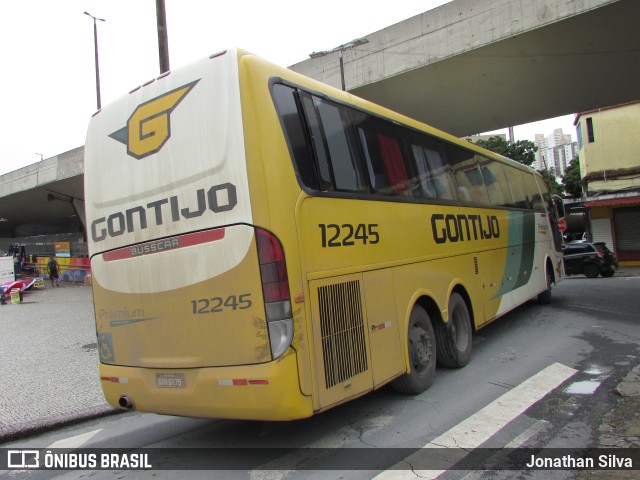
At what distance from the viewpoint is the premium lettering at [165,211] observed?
361 cm

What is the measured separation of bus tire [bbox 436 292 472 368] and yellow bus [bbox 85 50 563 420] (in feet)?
2.58

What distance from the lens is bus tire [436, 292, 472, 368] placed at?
6035 mm

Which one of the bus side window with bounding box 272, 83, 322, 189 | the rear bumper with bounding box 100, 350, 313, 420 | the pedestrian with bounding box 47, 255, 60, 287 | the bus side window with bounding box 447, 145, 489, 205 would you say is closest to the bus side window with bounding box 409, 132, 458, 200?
the bus side window with bounding box 447, 145, 489, 205

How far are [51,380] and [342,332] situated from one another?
203 inches

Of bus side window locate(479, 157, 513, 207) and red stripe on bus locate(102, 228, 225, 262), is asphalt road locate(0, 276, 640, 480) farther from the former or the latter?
bus side window locate(479, 157, 513, 207)

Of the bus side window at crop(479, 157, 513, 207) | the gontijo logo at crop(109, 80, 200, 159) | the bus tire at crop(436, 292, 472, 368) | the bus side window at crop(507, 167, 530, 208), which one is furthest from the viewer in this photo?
the bus side window at crop(507, 167, 530, 208)

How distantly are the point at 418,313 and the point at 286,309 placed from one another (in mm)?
2382

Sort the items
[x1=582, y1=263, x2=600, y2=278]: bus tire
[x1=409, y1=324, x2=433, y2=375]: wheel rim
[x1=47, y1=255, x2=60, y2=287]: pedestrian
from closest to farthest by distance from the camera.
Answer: [x1=409, y1=324, x2=433, y2=375]: wheel rim < [x1=582, y1=263, x2=600, y2=278]: bus tire < [x1=47, y1=255, x2=60, y2=287]: pedestrian

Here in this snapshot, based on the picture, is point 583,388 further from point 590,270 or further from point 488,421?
point 590,270

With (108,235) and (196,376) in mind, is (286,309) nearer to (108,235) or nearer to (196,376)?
(196,376)

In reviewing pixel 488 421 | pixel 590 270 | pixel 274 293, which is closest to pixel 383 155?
pixel 274 293

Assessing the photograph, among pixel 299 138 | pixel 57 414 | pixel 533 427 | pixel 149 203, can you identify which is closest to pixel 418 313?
pixel 533 427

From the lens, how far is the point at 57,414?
5.42 metres

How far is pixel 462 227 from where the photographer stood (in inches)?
269
